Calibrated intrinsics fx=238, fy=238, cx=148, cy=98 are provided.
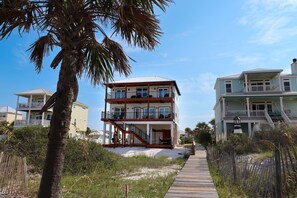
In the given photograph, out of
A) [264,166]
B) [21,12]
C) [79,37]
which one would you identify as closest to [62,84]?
[79,37]

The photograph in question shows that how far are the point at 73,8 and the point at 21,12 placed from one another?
1119 millimetres

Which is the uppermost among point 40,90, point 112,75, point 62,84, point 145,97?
point 40,90

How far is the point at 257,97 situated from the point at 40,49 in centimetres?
2841

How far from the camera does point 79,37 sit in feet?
14.3

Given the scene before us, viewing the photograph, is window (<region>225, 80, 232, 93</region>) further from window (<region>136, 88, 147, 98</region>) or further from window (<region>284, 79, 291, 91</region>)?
window (<region>136, 88, 147, 98</region>)

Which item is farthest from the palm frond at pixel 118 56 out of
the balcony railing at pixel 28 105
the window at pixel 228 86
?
the balcony railing at pixel 28 105

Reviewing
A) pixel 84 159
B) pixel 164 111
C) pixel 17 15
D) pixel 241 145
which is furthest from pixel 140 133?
pixel 17 15

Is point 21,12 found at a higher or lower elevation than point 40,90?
lower

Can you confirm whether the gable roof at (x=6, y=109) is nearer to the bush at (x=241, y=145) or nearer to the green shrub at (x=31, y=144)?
the green shrub at (x=31, y=144)

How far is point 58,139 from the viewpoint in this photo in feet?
11.9

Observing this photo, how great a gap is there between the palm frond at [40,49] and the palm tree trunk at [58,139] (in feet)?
6.96

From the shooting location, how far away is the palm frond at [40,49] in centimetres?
554

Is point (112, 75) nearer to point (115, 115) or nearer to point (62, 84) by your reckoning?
point (62, 84)

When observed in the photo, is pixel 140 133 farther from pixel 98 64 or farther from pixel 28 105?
pixel 98 64
